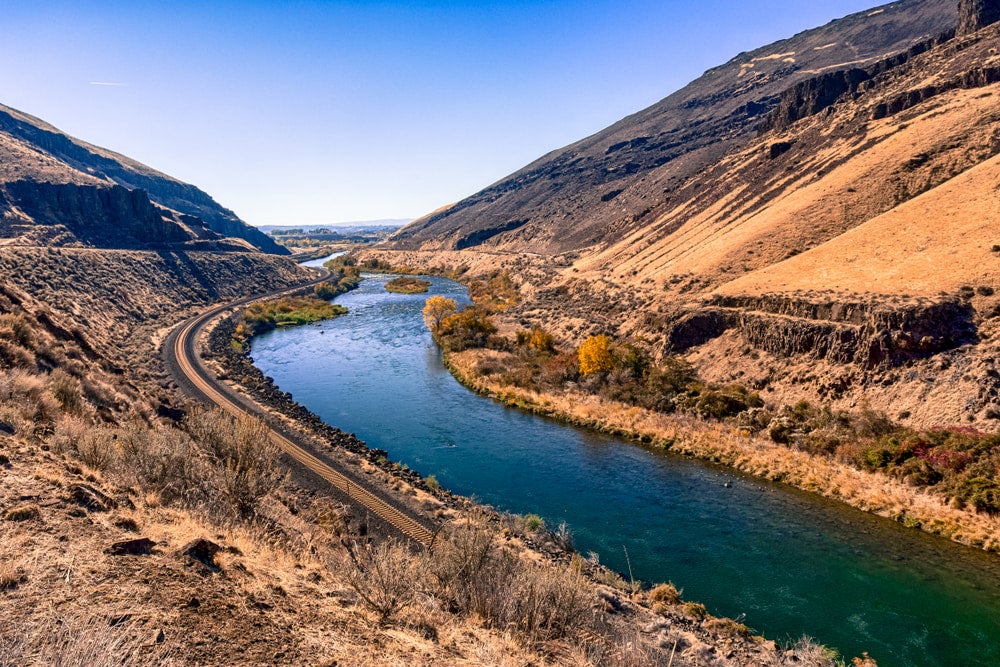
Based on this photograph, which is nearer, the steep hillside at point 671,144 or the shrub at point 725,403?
the shrub at point 725,403

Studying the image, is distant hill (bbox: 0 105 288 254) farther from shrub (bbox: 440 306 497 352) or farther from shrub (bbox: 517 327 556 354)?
shrub (bbox: 517 327 556 354)

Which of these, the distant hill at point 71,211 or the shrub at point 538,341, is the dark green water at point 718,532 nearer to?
the shrub at point 538,341

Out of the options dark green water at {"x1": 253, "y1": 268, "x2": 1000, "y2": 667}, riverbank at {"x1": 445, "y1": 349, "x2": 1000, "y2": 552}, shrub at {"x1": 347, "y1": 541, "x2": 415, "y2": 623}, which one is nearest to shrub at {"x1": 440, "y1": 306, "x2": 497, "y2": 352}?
riverbank at {"x1": 445, "y1": 349, "x2": 1000, "y2": 552}

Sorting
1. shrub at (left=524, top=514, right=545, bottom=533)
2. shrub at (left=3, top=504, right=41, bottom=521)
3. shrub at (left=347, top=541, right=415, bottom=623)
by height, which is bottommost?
shrub at (left=524, top=514, right=545, bottom=533)

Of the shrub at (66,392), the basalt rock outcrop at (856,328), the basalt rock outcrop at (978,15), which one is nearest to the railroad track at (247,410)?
the shrub at (66,392)

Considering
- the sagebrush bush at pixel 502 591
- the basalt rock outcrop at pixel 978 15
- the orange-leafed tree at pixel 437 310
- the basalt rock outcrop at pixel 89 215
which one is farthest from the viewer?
the basalt rock outcrop at pixel 89 215

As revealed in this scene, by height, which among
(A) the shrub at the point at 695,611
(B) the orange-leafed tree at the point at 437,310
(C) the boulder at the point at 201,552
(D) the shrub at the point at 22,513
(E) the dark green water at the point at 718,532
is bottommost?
(E) the dark green water at the point at 718,532

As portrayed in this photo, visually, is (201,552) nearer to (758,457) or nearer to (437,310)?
(758,457)

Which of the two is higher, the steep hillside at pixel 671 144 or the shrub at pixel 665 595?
the steep hillside at pixel 671 144
